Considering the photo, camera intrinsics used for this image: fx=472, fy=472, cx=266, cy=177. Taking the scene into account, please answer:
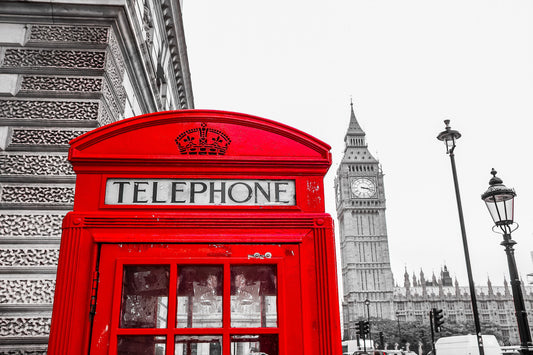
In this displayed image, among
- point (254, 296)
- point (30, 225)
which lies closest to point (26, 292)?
point (30, 225)

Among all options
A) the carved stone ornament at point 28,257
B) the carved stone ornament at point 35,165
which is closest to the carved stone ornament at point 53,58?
the carved stone ornament at point 35,165

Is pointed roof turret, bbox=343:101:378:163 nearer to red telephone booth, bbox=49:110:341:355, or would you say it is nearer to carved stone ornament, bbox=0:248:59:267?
carved stone ornament, bbox=0:248:59:267

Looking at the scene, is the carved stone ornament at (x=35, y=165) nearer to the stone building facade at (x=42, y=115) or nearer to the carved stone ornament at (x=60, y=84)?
the stone building facade at (x=42, y=115)

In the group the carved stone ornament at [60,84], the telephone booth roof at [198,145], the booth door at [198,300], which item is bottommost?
the booth door at [198,300]

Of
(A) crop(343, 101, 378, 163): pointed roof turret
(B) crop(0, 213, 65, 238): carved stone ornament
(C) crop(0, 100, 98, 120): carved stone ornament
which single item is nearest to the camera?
(B) crop(0, 213, 65, 238): carved stone ornament

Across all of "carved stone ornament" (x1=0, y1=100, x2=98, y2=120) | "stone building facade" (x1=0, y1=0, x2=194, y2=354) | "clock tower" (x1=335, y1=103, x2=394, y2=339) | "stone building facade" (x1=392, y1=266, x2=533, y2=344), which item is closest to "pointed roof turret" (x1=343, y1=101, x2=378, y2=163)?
"clock tower" (x1=335, y1=103, x2=394, y2=339)

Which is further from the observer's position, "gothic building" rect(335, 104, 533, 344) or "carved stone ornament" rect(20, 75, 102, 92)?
"gothic building" rect(335, 104, 533, 344)

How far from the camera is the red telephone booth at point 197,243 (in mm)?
1865

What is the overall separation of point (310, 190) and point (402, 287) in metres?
90.8

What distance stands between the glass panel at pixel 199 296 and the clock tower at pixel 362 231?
7938 centimetres

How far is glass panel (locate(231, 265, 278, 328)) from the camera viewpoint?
189cm

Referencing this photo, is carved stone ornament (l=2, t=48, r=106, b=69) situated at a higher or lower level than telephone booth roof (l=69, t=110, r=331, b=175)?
higher

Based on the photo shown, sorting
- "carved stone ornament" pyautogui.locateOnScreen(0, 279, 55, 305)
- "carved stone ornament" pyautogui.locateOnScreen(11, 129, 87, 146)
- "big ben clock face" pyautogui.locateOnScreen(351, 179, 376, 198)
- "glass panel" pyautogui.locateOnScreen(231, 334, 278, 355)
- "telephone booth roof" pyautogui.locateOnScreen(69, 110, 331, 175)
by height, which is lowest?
"glass panel" pyautogui.locateOnScreen(231, 334, 278, 355)

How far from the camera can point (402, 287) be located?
87.1 m
